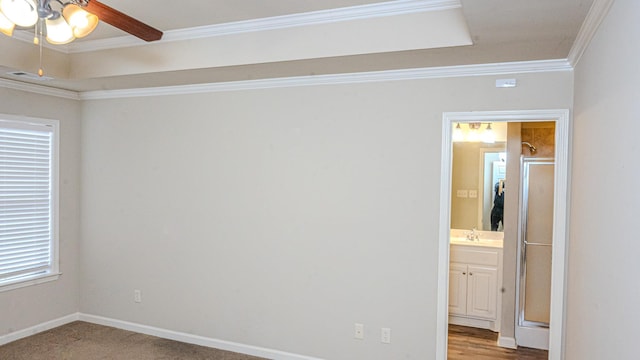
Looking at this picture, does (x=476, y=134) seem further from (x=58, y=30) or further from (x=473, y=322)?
(x=58, y=30)

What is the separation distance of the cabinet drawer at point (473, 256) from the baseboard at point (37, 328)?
4.07m

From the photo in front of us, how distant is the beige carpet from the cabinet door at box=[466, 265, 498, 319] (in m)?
2.33

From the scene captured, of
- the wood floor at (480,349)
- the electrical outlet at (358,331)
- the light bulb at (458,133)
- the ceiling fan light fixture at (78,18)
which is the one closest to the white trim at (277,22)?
the ceiling fan light fixture at (78,18)

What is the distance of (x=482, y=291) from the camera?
4.54 m

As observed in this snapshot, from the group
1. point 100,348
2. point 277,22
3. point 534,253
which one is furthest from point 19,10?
point 534,253

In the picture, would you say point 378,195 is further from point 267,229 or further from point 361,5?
point 361,5

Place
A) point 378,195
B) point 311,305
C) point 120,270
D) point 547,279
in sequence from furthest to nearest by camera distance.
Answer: point 120,270
point 547,279
point 311,305
point 378,195

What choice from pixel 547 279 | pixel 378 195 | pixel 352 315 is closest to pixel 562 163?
pixel 378 195

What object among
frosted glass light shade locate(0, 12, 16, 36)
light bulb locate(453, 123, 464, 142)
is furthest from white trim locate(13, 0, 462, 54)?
light bulb locate(453, 123, 464, 142)

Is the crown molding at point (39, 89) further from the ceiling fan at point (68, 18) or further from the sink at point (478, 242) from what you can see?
the sink at point (478, 242)

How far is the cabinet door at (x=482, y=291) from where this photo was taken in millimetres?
4492

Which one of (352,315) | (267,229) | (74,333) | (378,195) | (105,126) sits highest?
(105,126)

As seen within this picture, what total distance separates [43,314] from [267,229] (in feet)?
8.21

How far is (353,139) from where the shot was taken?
11.5ft
